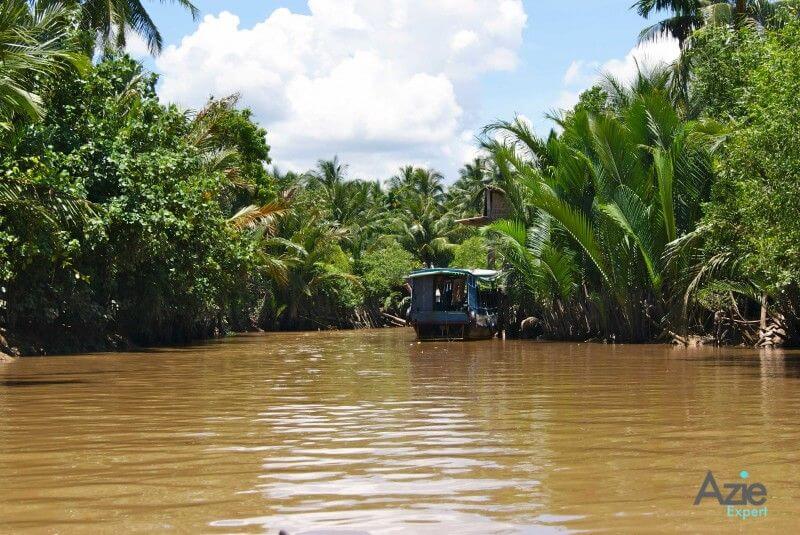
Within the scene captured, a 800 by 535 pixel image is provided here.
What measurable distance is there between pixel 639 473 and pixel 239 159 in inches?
1357

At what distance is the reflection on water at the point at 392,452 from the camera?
5.32 metres

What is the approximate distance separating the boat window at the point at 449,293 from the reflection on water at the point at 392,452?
1839 cm

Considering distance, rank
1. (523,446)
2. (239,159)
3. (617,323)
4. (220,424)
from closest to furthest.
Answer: (523,446)
(220,424)
(617,323)
(239,159)

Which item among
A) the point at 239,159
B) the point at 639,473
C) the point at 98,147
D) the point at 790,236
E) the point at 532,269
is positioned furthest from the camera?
the point at 239,159

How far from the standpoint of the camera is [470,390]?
13008mm

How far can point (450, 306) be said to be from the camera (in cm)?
3400

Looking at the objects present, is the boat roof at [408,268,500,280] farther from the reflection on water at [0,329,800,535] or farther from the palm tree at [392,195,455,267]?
the palm tree at [392,195,455,267]

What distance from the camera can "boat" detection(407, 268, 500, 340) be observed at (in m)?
31.7

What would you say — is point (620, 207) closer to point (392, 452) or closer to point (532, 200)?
point (532, 200)

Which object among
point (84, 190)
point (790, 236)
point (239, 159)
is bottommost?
point (790, 236)

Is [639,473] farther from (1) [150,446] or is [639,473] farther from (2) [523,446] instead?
(1) [150,446]

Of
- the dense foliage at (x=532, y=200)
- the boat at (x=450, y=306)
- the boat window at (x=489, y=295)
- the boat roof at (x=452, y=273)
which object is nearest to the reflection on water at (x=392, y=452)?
the dense foliage at (x=532, y=200)

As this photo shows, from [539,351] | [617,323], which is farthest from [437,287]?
[539,351]

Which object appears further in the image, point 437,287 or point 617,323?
point 437,287
